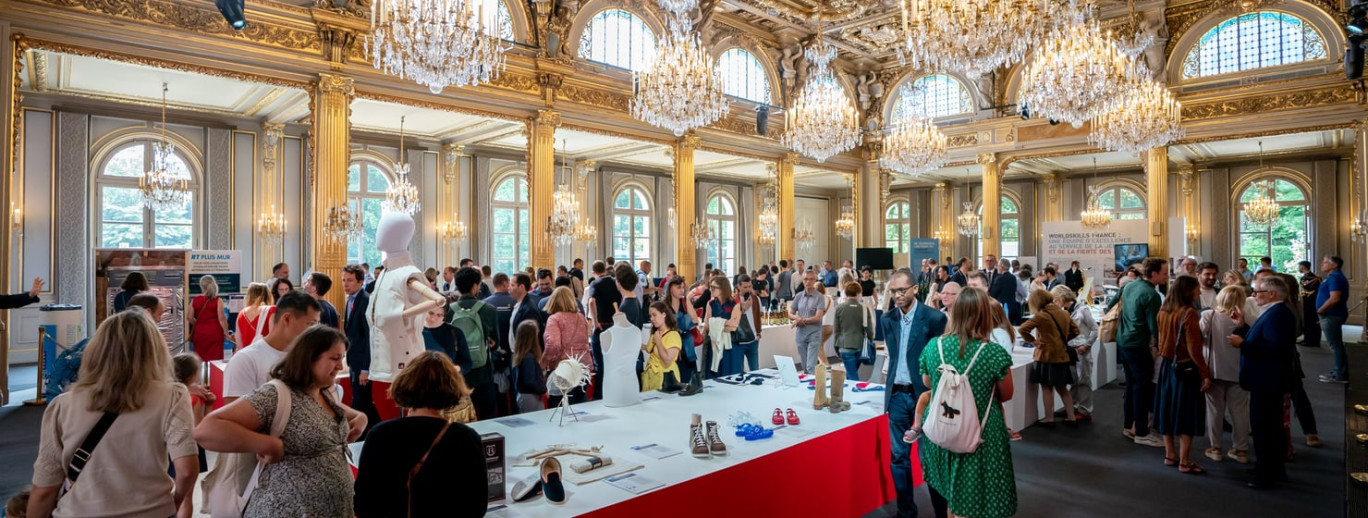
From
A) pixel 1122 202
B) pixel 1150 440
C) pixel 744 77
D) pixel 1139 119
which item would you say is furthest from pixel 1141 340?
pixel 1122 202

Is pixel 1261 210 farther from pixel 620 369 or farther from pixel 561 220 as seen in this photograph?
pixel 620 369

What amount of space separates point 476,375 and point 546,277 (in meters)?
3.02

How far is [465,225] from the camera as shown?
578 inches

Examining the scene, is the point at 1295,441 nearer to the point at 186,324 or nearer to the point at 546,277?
the point at 546,277

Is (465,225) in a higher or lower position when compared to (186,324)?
higher

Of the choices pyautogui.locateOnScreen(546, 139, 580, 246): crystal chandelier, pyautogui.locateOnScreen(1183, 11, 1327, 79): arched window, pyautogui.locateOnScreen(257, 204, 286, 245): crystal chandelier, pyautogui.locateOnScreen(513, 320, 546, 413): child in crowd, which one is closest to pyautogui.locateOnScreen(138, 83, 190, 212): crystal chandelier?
pyautogui.locateOnScreen(257, 204, 286, 245): crystal chandelier

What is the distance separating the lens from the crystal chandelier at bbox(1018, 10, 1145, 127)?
774 cm

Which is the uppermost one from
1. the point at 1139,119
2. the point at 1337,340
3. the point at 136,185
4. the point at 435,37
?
the point at 1139,119

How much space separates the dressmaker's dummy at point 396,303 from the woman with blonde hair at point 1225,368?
524cm

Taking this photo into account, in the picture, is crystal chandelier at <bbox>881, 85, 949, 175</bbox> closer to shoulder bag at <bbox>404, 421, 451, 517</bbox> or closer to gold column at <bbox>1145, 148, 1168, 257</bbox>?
gold column at <bbox>1145, 148, 1168, 257</bbox>

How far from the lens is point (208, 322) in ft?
21.7

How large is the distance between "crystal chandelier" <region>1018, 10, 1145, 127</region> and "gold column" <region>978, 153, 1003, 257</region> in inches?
284

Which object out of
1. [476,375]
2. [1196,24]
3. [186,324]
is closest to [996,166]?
[1196,24]

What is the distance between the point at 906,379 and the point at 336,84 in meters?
8.14
